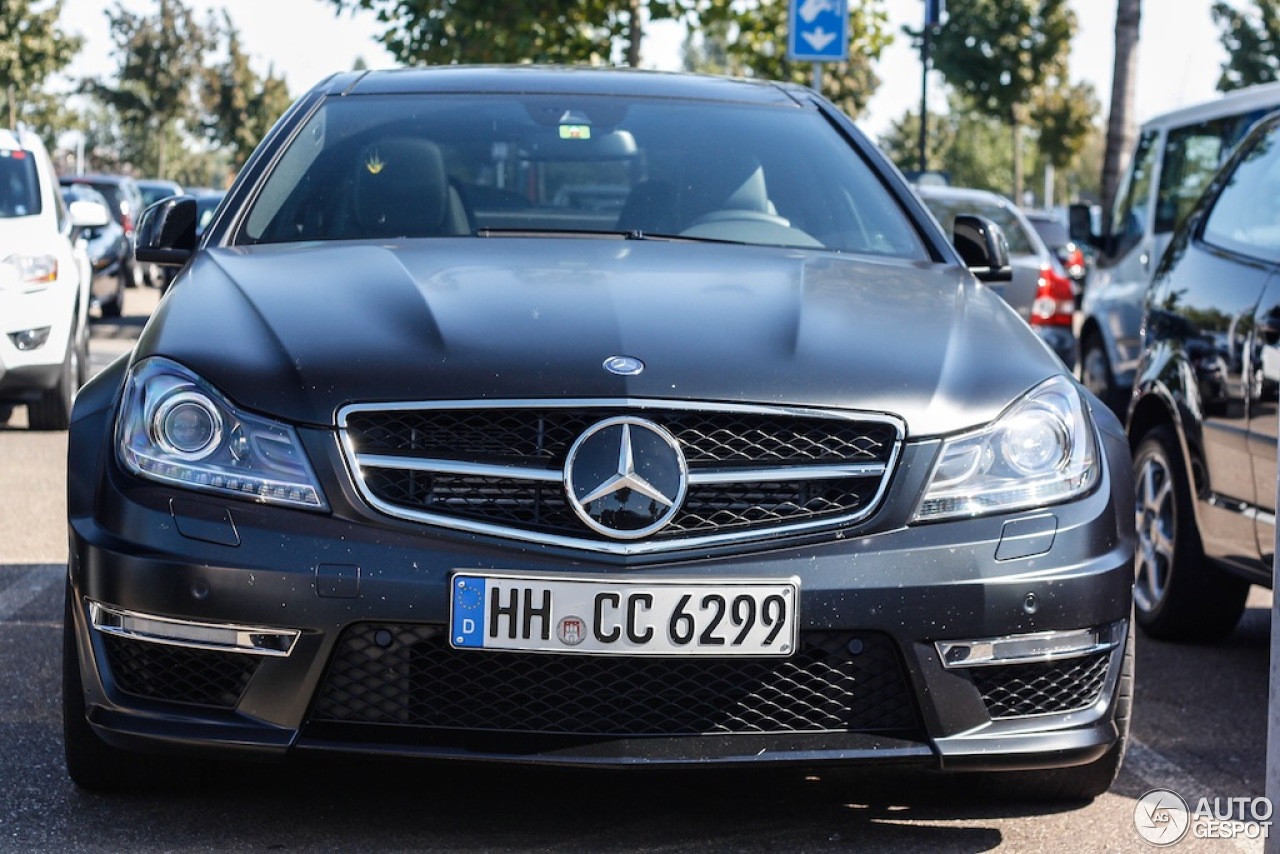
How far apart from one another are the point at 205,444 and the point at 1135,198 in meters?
9.69

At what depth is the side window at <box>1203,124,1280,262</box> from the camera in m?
6.11

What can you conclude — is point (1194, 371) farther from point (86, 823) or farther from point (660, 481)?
point (86, 823)

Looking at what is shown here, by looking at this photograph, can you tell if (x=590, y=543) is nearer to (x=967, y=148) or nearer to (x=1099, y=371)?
(x=1099, y=371)

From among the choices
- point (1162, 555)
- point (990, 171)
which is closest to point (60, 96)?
point (990, 171)

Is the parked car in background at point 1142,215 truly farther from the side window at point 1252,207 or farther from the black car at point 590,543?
the black car at point 590,543

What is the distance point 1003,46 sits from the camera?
52.7 meters

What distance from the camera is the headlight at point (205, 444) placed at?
368 cm

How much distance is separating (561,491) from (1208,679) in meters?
2.93

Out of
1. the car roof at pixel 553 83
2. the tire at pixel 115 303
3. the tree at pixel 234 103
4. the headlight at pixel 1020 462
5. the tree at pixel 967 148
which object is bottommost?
the tree at pixel 967 148

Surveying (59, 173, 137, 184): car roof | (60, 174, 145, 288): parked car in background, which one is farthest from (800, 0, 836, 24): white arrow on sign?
(59, 173, 137, 184): car roof

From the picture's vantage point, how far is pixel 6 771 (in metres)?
4.33

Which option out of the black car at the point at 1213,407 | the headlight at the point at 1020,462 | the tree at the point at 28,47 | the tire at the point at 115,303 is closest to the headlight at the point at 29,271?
the black car at the point at 1213,407

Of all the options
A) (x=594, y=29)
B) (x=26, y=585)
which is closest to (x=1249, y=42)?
(x=594, y=29)

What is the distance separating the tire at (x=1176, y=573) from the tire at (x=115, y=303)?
18.5 m
